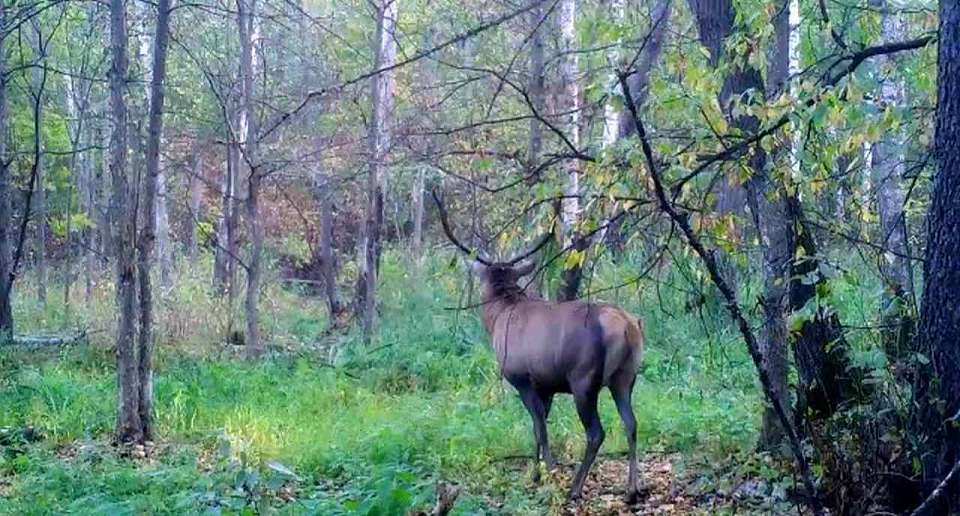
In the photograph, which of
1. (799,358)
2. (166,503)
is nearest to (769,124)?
(799,358)

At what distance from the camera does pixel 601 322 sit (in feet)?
24.5

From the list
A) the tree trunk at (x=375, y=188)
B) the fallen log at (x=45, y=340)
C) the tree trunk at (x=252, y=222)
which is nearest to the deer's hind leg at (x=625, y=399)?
the tree trunk at (x=252, y=222)

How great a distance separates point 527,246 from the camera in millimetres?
8523

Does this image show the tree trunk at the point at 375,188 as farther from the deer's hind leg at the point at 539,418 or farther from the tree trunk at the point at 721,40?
the tree trunk at the point at 721,40

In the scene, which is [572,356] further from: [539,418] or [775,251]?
[775,251]

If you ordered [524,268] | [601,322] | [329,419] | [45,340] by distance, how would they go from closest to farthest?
[601,322] → [524,268] → [329,419] → [45,340]

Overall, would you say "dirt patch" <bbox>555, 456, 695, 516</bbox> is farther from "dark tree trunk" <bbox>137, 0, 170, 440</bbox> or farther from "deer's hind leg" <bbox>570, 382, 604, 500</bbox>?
"dark tree trunk" <bbox>137, 0, 170, 440</bbox>

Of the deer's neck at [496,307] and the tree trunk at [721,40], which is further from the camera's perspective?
the deer's neck at [496,307]

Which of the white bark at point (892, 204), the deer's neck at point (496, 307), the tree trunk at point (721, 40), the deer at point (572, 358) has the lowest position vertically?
the deer at point (572, 358)

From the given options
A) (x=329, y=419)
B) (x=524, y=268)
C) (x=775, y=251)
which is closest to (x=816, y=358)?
(x=775, y=251)

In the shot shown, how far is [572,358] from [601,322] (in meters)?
0.36

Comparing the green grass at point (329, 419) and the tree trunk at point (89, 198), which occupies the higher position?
the tree trunk at point (89, 198)

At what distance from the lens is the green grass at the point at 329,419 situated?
7.13 metres

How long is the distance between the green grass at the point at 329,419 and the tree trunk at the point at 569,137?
0.66m
